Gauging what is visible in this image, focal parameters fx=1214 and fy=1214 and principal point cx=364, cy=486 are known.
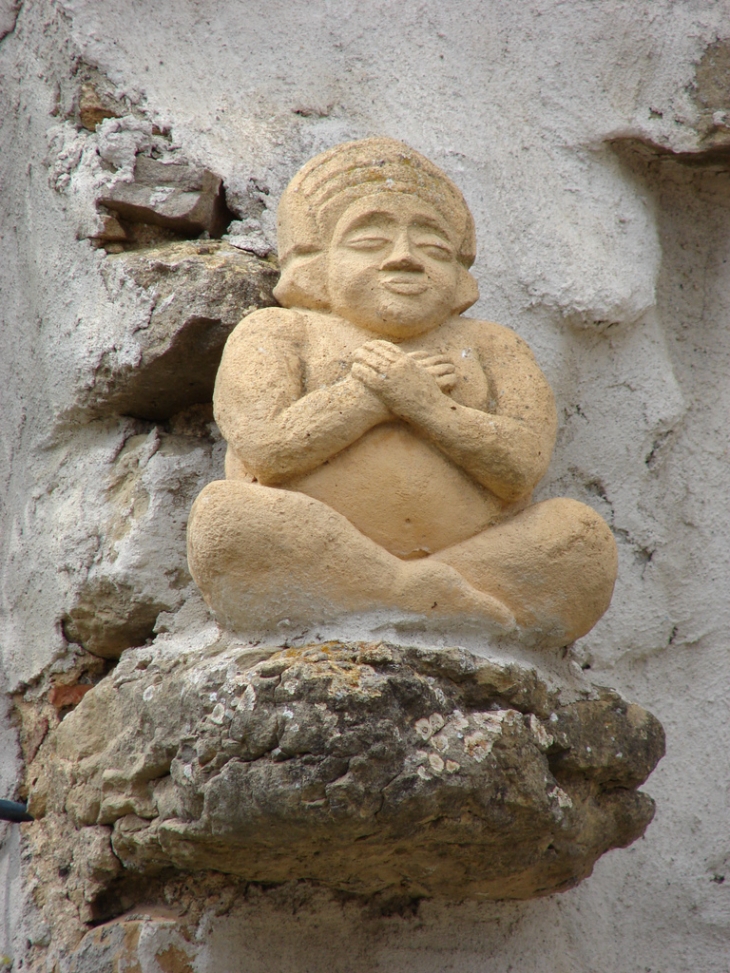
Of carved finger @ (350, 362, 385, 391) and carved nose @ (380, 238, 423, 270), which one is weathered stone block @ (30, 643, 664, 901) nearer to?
carved finger @ (350, 362, 385, 391)

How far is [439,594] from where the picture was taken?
250 centimetres

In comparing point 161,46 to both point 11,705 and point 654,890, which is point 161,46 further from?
point 654,890

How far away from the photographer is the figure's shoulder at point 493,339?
282 centimetres

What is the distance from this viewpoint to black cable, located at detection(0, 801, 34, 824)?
287cm

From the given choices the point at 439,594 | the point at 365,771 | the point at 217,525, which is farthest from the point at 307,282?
the point at 365,771

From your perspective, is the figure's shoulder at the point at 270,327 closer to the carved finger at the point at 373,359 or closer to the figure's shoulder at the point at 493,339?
the carved finger at the point at 373,359

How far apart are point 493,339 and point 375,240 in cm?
36

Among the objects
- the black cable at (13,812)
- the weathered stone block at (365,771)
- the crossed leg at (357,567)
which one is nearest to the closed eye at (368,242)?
the crossed leg at (357,567)

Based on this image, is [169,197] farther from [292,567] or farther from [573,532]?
[573,532]

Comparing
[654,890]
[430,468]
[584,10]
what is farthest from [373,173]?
[654,890]

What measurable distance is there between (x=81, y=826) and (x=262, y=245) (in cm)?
159

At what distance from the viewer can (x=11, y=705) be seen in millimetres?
3221

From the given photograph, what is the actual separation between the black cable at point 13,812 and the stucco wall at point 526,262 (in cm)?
15

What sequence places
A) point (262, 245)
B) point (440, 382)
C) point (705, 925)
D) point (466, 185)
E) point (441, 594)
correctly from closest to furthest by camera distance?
point (441, 594), point (440, 382), point (705, 925), point (262, 245), point (466, 185)
